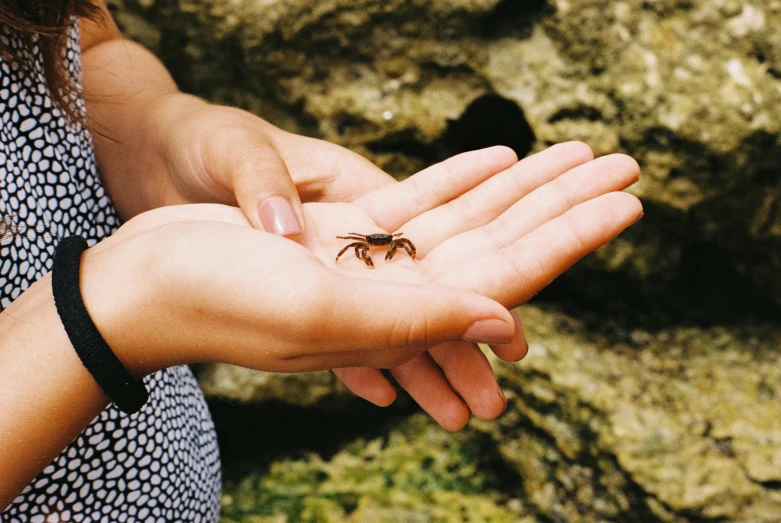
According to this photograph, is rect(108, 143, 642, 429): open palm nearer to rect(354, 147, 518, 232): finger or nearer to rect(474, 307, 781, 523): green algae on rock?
rect(354, 147, 518, 232): finger

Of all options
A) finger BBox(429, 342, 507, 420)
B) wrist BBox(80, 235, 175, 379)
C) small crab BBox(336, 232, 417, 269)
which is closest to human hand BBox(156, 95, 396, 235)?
small crab BBox(336, 232, 417, 269)

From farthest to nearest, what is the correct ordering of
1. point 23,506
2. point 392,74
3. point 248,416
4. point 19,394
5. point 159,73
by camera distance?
point 248,416 → point 392,74 → point 159,73 → point 23,506 → point 19,394

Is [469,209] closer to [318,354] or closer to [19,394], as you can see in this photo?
[318,354]

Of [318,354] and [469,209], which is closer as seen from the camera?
[318,354]

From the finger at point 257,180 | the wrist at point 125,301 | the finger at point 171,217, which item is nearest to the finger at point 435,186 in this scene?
the finger at point 257,180

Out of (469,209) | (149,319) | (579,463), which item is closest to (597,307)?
(579,463)

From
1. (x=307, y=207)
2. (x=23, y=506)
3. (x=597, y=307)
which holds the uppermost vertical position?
(x=307, y=207)
